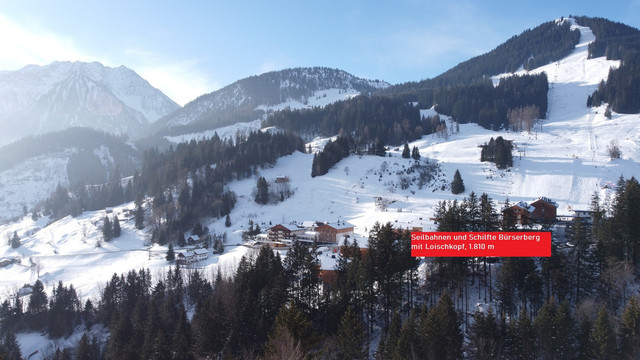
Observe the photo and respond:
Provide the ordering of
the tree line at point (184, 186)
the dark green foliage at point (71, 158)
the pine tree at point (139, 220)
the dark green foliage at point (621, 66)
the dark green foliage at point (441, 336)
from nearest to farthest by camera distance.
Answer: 1. the dark green foliage at point (441, 336)
2. the tree line at point (184, 186)
3. the pine tree at point (139, 220)
4. the dark green foliage at point (621, 66)
5. the dark green foliage at point (71, 158)

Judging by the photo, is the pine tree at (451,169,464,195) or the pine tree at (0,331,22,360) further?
the pine tree at (451,169,464,195)

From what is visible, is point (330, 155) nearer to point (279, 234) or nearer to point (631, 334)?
point (279, 234)

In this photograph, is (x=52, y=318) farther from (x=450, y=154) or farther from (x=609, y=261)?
(x=450, y=154)

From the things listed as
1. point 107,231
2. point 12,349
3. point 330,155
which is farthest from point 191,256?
point 330,155

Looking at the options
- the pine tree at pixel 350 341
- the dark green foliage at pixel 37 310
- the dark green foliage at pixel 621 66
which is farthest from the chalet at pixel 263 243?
the dark green foliage at pixel 621 66

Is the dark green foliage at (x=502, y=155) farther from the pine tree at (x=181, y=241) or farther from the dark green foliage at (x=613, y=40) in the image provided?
the dark green foliage at (x=613, y=40)

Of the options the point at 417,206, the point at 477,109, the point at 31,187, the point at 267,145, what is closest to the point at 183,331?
the point at 417,206

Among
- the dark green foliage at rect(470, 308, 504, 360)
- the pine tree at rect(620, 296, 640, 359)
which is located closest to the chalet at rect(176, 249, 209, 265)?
the dark green foliage at rect(470, 308, 504, 360)

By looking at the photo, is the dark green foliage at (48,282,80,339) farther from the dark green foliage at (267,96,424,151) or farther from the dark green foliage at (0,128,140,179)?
the dark green foliage at (0,128,140,179)
